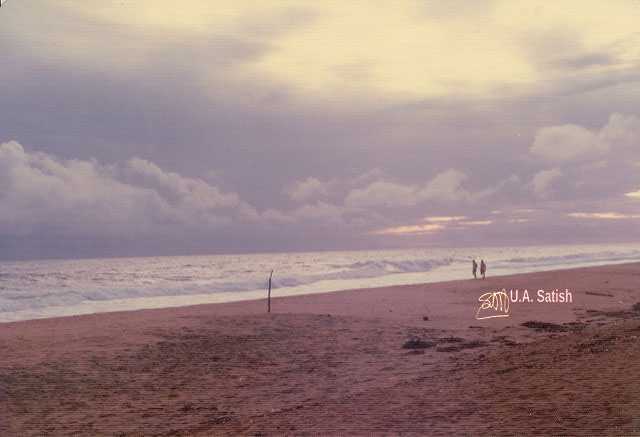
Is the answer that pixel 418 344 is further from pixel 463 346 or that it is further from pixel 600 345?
pixel 600 345

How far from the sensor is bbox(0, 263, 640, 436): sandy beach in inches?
293

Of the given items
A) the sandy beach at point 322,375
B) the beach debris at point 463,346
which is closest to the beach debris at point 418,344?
the sandy beach at point 322,375

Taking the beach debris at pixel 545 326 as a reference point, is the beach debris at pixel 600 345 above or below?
above

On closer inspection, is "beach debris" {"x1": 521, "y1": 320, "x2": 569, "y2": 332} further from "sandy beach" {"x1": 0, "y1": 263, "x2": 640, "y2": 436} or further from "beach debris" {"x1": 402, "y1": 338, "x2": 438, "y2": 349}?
"beach debris" {"x1": 402, "y1": 338, "x2": 438, "y2": 349}

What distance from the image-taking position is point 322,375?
11820 millimetres

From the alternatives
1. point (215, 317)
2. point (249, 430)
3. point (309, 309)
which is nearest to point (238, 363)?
point (249, 430)

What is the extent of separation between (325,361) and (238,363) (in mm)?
2249

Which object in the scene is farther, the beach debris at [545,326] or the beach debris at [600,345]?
the beach debris at [545,326]
